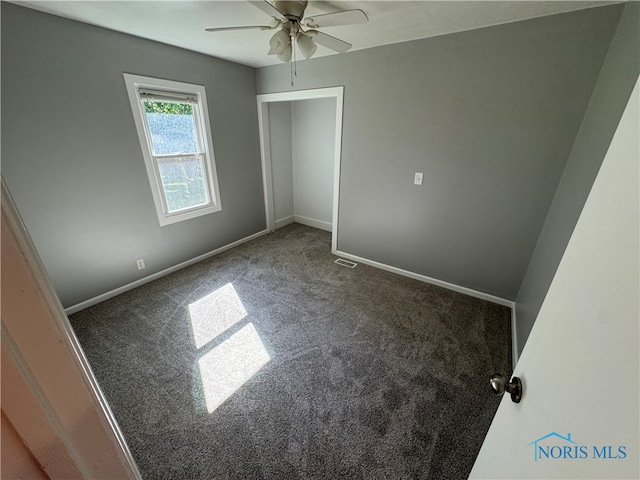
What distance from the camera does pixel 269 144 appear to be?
3.76m

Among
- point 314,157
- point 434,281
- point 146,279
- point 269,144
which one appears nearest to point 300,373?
point 434,281

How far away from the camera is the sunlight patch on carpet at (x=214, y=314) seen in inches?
83.0

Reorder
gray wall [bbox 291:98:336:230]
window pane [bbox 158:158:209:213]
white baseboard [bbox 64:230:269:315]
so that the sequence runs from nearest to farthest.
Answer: white baseboard [bbox 64:230:269:315] → window pane [bbox 158:158:209:213] → gray wall [bbox 291:98:336:230]

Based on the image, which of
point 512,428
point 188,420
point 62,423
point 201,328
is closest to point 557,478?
A: point 512,428

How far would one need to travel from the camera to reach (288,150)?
423 cm

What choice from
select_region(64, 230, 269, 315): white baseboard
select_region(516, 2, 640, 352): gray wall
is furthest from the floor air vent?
select_region(516, 2, 640, 352): gray wall

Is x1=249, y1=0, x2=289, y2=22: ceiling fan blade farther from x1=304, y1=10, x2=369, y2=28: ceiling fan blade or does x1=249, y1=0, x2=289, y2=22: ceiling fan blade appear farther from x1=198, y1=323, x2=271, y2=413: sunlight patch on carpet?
x1=198, y1=323, x2=271, y2=413: sunlight patch on carpet

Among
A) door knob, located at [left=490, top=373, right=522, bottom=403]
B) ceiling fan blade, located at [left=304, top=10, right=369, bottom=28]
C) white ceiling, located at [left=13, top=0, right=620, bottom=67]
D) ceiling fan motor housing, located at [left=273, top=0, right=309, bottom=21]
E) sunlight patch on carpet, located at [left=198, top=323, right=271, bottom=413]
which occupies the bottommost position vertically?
sunlight patch on carpet, located at [left=198, top=323, right=271, bottom=413]

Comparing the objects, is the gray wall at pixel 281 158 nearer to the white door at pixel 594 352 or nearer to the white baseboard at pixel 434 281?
the white baseboard at pixel 434 281

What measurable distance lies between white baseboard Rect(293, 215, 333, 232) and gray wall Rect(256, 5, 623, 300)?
1.18 m

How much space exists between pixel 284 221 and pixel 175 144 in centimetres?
213

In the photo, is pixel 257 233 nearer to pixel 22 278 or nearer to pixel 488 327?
pixel 488 327

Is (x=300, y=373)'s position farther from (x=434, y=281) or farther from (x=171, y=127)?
(x=171, y=127)

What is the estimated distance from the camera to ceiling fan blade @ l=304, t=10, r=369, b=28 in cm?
141
